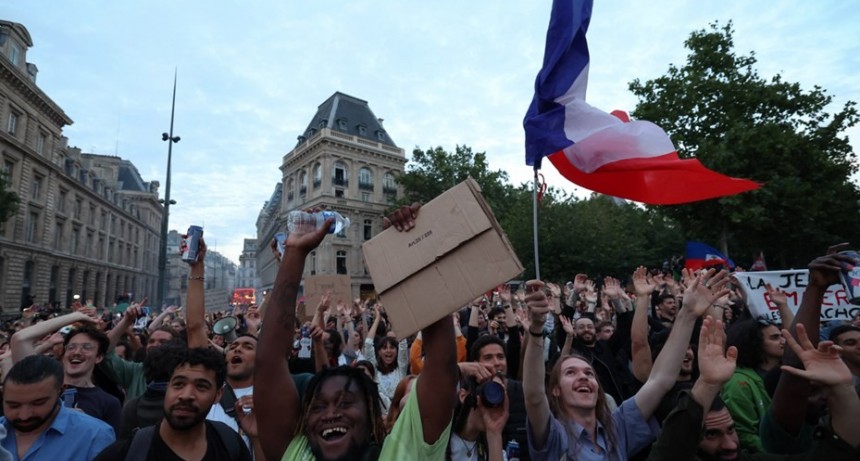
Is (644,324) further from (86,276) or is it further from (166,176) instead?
(86,276)

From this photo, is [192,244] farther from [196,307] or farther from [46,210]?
[46,210]

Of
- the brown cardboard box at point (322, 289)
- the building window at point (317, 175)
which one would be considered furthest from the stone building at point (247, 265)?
the brown cardboard box at point (322, 289)

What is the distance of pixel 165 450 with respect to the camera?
255cm

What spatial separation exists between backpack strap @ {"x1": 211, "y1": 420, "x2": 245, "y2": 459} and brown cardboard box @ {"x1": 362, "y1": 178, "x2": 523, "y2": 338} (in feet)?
4.72

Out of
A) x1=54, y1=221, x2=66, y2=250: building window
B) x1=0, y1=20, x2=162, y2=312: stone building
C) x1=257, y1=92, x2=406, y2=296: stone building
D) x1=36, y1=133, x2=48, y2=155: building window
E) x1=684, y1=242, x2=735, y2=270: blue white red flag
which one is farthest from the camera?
x1=257, y1=92, x2=406, y2=296: stone building

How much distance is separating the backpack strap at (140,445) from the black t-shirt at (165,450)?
2 centimetres

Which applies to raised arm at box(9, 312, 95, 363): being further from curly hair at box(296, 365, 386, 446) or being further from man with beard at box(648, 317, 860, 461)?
man with beard at box(648, 317, 860, 461)

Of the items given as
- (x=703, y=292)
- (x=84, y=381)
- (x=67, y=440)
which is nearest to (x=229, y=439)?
(x=67, y=440)

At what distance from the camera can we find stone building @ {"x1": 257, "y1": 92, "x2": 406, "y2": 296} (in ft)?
155

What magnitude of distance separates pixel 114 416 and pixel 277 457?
2.39 m

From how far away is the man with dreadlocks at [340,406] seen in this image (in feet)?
6.42

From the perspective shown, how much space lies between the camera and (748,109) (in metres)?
20.0

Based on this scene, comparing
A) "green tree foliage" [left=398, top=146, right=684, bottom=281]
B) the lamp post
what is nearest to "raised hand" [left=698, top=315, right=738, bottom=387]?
the lamp post

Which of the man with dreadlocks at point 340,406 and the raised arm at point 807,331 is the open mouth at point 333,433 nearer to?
the man with dreadlocks at point 340,406
